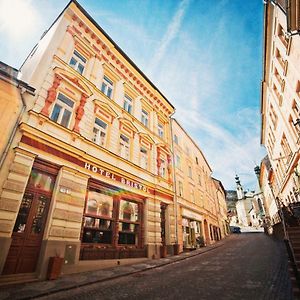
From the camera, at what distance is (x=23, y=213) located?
7.16 m

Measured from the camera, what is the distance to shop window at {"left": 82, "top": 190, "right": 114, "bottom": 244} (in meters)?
9.32

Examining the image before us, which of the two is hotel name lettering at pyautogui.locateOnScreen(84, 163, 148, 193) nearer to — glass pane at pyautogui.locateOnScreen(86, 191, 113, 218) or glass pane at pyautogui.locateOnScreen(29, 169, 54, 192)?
glass pane at pyautogui.locateOnScreen(86, 191, 113, 218)

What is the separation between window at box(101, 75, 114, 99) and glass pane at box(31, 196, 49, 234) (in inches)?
324

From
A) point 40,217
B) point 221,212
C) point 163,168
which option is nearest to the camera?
point 40,217

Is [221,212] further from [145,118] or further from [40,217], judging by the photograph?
[40,217]

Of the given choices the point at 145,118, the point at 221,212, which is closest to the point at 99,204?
the point at 145,118

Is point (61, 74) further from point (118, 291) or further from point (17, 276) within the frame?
point (118, 291)

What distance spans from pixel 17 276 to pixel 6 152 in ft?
14.7

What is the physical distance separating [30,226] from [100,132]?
244 inches

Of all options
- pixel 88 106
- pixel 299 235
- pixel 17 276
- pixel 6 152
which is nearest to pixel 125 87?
pixel 88 106

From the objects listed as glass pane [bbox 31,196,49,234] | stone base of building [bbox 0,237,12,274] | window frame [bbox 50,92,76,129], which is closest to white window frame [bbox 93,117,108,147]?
window frame [bbox 50,92,76,129]

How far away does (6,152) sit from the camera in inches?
274

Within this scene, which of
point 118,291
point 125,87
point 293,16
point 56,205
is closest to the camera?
point 118,291

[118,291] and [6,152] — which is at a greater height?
[6,152]
